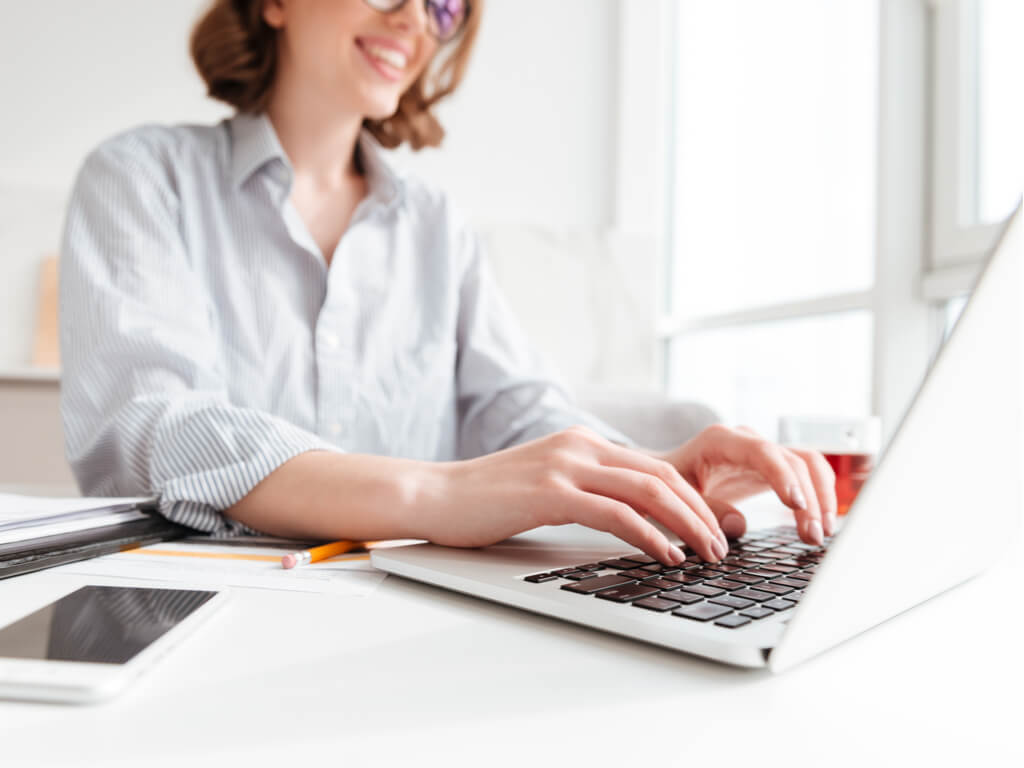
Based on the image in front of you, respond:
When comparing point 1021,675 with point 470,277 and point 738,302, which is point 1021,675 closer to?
point 470,277

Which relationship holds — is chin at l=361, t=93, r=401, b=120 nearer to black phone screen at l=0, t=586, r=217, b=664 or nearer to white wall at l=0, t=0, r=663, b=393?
black phone screen at l=0, t=586, r=217, b=664

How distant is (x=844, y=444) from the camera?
764 millimetres

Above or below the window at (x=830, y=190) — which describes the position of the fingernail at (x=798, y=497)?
below

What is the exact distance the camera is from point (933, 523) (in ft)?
1.10

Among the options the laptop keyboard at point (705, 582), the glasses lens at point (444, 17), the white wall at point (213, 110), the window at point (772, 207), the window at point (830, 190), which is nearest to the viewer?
the laptop keyboard at point (705, 582)

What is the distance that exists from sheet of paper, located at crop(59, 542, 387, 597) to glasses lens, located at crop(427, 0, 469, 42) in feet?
2.93

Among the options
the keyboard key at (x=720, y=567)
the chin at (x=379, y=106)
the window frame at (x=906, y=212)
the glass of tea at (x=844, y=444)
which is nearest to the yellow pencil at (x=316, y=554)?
the keyboard key at (x=720, y=567)

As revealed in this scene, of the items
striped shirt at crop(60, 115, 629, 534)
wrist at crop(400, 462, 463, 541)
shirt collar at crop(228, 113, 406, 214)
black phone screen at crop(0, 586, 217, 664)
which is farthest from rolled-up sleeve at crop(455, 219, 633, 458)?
black phone screen at crop(0, 586, 217, 664)

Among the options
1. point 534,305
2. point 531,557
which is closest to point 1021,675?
point 531,557

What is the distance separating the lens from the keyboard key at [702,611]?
322 millimetres

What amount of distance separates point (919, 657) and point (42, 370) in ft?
7.56

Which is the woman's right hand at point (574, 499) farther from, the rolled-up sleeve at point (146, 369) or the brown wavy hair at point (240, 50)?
the brown wavy hair at point (240, 50)

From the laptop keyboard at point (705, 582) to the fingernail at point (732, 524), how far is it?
0.10 ft

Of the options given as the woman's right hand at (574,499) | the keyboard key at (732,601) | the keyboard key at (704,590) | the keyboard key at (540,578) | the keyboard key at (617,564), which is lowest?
the keyboard key at (617,564)
